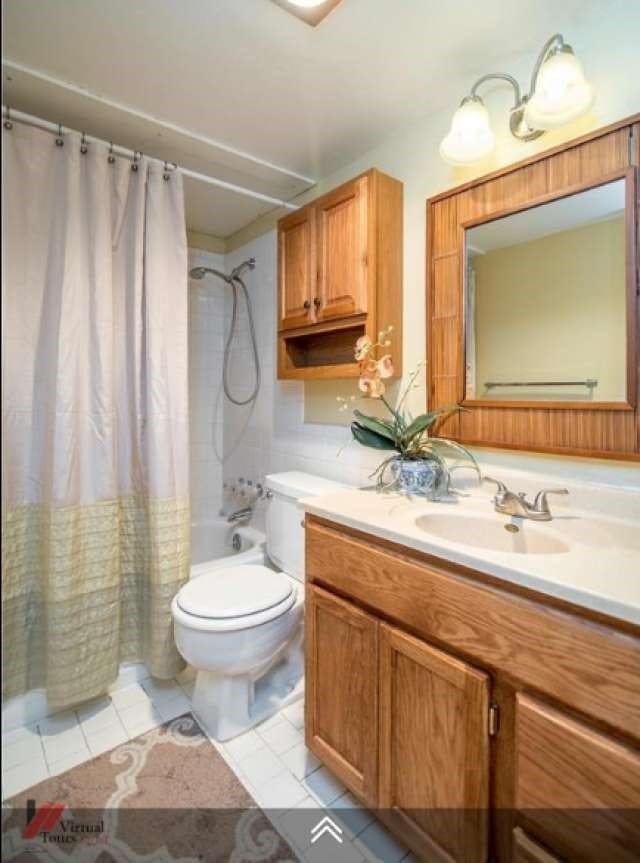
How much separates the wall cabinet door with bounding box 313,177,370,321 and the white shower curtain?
566mm

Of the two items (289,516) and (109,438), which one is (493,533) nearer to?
(289,516)

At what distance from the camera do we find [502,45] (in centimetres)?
121

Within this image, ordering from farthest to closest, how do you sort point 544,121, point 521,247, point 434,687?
1. point 521,247
2. point 544,121
3. point 434,687

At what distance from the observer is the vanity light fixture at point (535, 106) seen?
107 cm

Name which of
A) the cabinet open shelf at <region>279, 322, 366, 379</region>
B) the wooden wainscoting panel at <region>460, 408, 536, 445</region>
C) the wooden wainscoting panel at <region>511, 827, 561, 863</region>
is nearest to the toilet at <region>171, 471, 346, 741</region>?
the cabinet open shelf at <region>279, 322, 366, 379</region>

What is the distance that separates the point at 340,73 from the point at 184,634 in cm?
186

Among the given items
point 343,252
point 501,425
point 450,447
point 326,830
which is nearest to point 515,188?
point 343,252

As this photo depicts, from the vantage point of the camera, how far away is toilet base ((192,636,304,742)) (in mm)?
1457

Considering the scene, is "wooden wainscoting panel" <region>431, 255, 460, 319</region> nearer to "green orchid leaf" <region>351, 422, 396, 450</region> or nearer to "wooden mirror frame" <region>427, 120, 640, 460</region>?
"wooden mirror frame" <region>427, 120, 640, 460</region>

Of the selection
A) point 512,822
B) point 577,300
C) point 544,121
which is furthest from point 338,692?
point 544,121

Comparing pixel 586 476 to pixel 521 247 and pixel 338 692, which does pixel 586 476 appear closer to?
pixel 521 247

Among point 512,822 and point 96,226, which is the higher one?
point 96,226

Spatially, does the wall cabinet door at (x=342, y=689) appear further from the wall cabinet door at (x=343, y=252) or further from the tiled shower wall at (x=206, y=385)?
the tiled shower wall at (x=206, y=385)

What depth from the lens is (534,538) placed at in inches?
43.0
